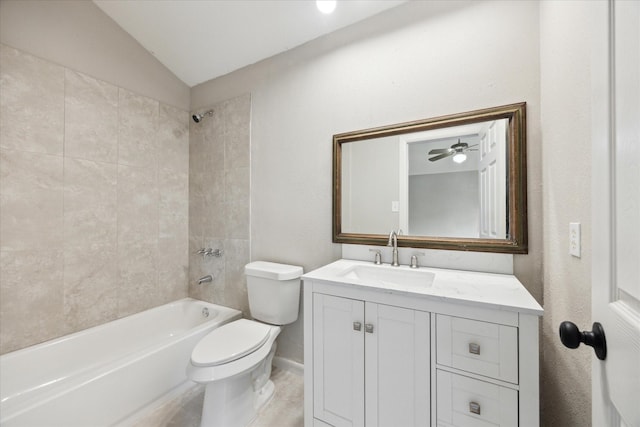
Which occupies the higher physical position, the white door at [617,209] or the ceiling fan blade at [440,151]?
the ceiling fan blade at [440,151]

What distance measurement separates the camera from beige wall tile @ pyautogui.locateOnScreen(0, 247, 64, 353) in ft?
5.12

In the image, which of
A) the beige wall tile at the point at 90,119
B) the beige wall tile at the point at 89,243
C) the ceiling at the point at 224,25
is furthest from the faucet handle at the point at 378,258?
the beige wall tile at the point at 90,119

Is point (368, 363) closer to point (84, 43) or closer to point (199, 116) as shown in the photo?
point (199, 116)

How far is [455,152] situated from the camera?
56.0 inches

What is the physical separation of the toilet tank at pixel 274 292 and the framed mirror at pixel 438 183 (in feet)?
1.44

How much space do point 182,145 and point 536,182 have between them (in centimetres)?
268

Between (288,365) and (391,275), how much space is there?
3.80 feet

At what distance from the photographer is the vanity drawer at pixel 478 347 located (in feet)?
2.97

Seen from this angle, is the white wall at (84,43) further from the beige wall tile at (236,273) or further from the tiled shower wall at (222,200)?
the beige wall tile at (236,273)

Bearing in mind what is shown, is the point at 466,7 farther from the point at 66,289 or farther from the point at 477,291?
the point at 66,289

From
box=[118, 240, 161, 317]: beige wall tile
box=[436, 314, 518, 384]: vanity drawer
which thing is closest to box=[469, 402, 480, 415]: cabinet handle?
box=[436, 314, 518, 384]: vanity drawer

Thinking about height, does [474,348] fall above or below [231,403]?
above

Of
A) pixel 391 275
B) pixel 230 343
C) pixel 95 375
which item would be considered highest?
pixel 391 275

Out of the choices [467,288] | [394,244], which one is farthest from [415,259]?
[467,288]
